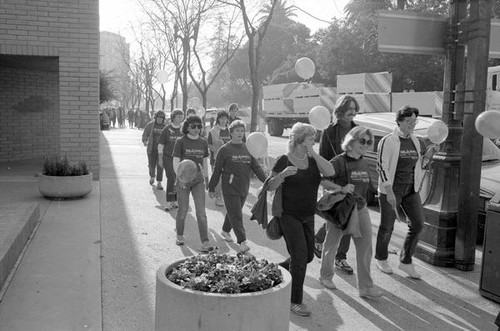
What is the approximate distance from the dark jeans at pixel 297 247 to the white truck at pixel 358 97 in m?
12.2

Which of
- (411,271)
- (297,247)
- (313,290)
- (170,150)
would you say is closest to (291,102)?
(170,150)

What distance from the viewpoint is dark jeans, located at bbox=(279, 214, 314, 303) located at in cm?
436

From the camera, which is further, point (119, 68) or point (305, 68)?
point (119, 68)

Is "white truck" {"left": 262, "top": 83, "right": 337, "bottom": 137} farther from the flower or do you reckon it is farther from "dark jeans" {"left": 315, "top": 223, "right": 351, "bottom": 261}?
the flower

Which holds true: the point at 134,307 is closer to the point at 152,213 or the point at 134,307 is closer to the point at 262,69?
the point at 152,213

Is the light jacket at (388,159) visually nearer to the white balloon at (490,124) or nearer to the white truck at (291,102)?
the white balloon at (490,124)

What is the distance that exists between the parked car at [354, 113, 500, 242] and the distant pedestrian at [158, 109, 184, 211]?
3.36m

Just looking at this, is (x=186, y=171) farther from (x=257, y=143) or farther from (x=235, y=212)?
(x=257, y=143)

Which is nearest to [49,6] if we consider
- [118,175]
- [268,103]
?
[118,175]

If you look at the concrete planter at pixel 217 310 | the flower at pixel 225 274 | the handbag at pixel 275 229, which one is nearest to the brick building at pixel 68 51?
the handbag at pixel 275 229

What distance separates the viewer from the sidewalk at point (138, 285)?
4246 millimetres

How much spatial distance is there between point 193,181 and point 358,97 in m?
16.7

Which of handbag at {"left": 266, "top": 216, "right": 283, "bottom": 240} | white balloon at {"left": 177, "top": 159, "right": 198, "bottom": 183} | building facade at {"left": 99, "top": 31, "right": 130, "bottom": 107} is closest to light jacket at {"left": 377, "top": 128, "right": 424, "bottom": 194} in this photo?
handbag at {"left": 266, "top": 216, "right": 283, "bottom": 240}

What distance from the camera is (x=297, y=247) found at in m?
4.36
